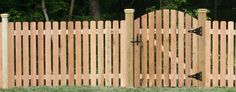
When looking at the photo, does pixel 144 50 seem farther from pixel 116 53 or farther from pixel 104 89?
pixel 104 89

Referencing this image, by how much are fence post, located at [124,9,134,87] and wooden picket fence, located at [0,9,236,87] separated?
6 cm

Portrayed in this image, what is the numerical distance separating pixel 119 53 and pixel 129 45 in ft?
1.00

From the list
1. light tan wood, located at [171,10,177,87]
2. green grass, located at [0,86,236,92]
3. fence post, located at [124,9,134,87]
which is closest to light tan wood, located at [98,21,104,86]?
green grass, located at [0,86,236,92]

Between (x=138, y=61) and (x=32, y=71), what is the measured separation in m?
1.98

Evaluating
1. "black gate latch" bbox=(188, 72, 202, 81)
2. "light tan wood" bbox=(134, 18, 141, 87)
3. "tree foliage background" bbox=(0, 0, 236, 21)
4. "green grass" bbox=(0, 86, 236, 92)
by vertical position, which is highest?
"tree foliage background" bbox=(0, 0, 236, 21)

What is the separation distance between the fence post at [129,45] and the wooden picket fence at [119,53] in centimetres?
6

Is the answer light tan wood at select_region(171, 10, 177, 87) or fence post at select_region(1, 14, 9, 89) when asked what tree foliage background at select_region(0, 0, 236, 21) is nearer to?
light tan wood at select_region(171, 10, 177, 87)

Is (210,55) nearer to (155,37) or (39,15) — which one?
(155,37)

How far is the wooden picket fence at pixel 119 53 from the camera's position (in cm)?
991

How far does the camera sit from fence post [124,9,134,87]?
32.4 feet

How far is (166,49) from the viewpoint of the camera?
32.9 feet

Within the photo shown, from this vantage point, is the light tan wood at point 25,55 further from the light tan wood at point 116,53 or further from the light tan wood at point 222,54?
the light tan wood at point 222,54

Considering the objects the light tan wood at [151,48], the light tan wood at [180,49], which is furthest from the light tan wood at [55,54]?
the light tan wood at [180,49]

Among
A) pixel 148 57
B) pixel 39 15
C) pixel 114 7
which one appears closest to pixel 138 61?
pixel 148 57
